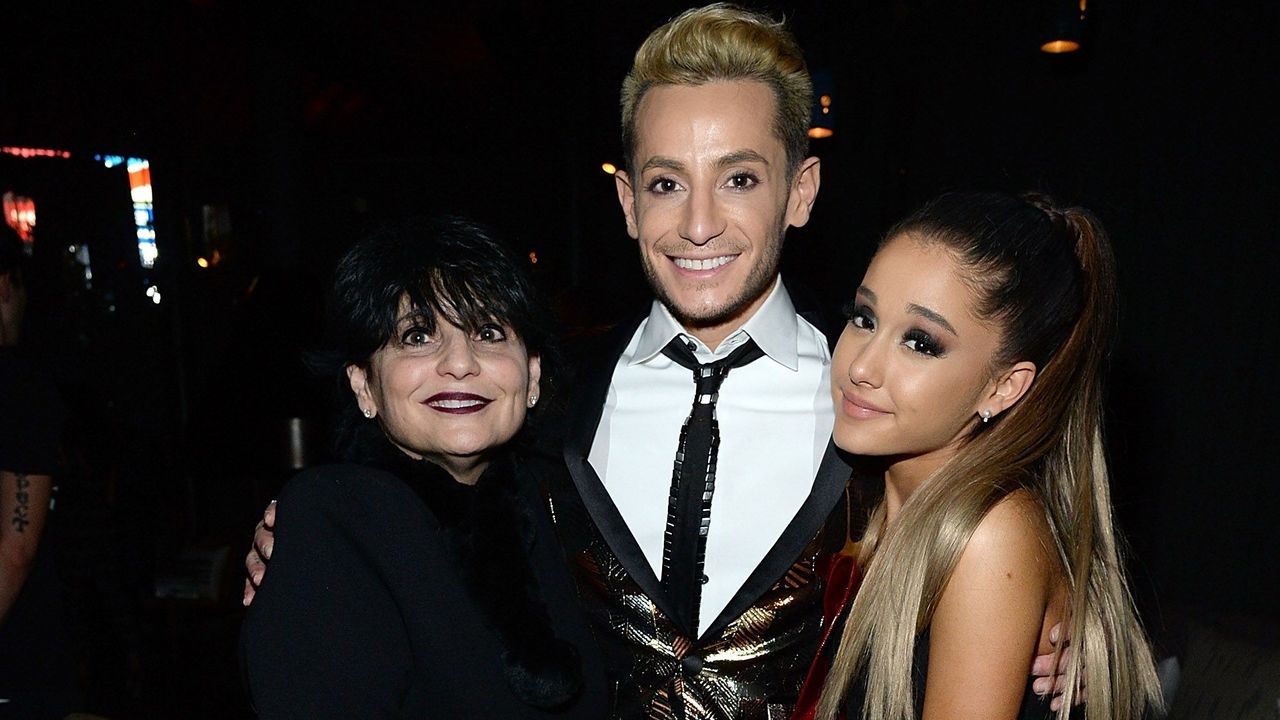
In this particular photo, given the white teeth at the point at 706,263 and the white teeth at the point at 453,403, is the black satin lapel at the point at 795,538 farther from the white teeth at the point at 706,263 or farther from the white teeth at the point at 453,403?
the white teeth at the point at 453,403

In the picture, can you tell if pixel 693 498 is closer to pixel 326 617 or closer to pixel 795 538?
pixel 795 538

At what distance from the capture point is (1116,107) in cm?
442

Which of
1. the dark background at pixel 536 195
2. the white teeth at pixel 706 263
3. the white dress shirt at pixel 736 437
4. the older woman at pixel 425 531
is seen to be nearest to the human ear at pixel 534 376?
the older woman at pixel 425 531

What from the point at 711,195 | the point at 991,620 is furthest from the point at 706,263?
the point at 991,620

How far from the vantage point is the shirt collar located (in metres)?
2.03

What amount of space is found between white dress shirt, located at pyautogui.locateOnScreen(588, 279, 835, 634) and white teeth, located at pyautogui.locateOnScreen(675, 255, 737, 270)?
0.66 ft

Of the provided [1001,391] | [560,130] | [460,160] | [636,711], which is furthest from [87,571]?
[460,160]

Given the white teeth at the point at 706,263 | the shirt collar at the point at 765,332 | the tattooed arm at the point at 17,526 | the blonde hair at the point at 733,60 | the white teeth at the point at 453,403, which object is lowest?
the tattooed arm at the point at 17,526

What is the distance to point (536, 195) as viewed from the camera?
28.0ft

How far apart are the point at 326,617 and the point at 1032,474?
1272mm

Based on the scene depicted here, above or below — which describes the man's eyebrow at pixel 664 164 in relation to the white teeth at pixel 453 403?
above

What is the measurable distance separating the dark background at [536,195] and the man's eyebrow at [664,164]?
0.79 m

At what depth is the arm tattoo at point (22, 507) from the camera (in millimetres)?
2332

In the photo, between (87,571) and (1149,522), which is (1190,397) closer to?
(1149,522)
